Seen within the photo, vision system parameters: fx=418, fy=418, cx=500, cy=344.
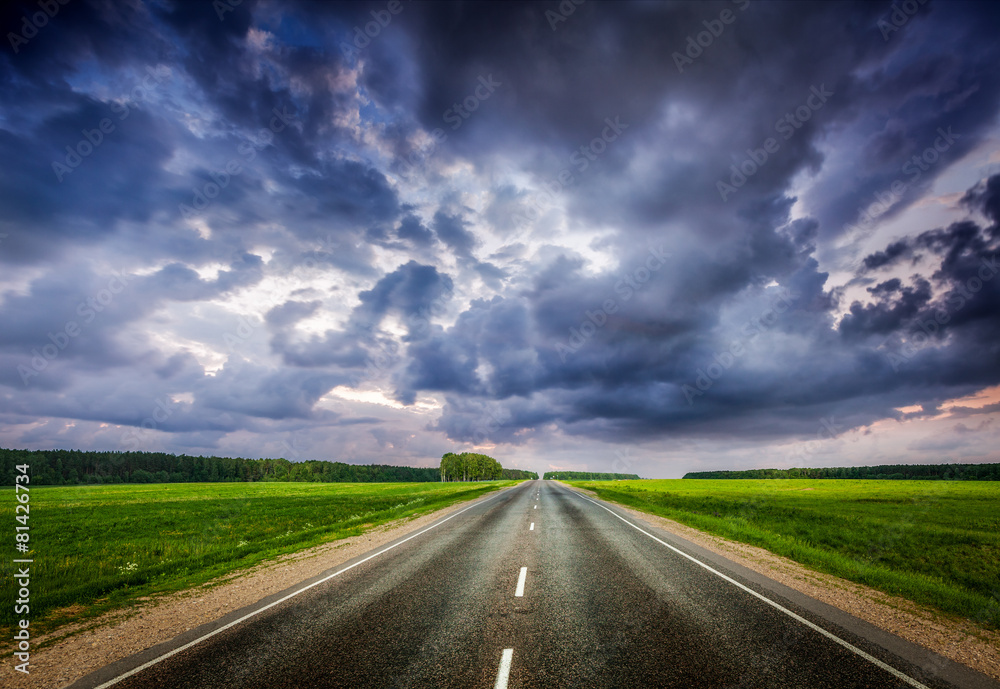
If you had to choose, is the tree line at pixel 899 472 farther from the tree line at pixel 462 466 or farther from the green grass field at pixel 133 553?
the green grass field at pixel 133 553

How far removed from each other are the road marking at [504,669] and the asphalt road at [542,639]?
0.09 feet

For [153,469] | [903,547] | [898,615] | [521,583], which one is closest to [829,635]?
[898,615]

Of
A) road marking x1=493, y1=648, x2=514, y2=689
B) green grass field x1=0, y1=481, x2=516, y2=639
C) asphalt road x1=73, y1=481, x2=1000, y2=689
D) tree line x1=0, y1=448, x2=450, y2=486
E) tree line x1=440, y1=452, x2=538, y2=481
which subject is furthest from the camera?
tree line x1=440, y1=452, x2=538, y2=481

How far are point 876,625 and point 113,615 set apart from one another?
44.4 feet

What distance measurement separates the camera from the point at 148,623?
7375 mm

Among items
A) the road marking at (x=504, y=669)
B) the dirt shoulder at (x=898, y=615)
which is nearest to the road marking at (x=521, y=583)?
the road marking at (x=504, y=669)

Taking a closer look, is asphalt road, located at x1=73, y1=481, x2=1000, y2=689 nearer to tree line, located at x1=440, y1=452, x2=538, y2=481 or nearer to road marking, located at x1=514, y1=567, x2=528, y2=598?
road marking, located at x1=514, y1=567, x2=528, y2=598

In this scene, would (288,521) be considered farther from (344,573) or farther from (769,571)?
(769,571)

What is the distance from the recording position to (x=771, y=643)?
5.77 m

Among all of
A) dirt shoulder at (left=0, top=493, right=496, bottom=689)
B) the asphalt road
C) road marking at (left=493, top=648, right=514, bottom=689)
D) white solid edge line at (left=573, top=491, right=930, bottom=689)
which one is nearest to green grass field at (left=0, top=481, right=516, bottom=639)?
dirt shoulder at (left=0, top=493, right=496, bottom=689)

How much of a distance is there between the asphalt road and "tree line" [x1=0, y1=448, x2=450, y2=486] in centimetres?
13863

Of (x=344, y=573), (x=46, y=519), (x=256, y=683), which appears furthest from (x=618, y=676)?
(x=46, y=519)

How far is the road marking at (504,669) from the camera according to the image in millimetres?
4586

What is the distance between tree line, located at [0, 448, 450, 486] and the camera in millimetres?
112375
